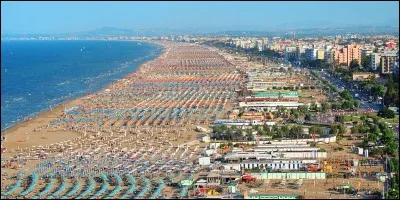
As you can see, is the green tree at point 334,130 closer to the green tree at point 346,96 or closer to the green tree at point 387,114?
the green tree at point 387,114

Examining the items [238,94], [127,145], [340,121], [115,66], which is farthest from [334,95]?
[115,66]

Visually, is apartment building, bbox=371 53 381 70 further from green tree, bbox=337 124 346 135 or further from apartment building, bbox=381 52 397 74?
green tree, bbox=337 124 346 135

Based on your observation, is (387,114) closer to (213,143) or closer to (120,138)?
(213,143)

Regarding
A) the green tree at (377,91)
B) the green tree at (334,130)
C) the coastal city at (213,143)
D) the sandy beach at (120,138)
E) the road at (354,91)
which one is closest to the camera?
the coastal city at (213,143)

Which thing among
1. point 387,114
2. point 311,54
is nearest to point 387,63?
point 387,114

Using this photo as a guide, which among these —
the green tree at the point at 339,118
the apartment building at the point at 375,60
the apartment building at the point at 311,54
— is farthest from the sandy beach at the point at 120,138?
the apartment building at the point at 311,54

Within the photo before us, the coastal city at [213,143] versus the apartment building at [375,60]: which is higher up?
the apartment building at [375,60]

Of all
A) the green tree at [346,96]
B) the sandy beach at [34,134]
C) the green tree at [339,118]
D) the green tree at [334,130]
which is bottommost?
the sandy beach at [34,134]

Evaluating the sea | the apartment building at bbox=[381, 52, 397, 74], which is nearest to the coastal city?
the sea

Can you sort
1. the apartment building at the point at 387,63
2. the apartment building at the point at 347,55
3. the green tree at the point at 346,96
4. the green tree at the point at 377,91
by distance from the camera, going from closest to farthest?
the green tree at the point at 377,91
the green tree at the point at 346,96
the apartment building at the point at 387,63
the apartment building at the point at 347,55
